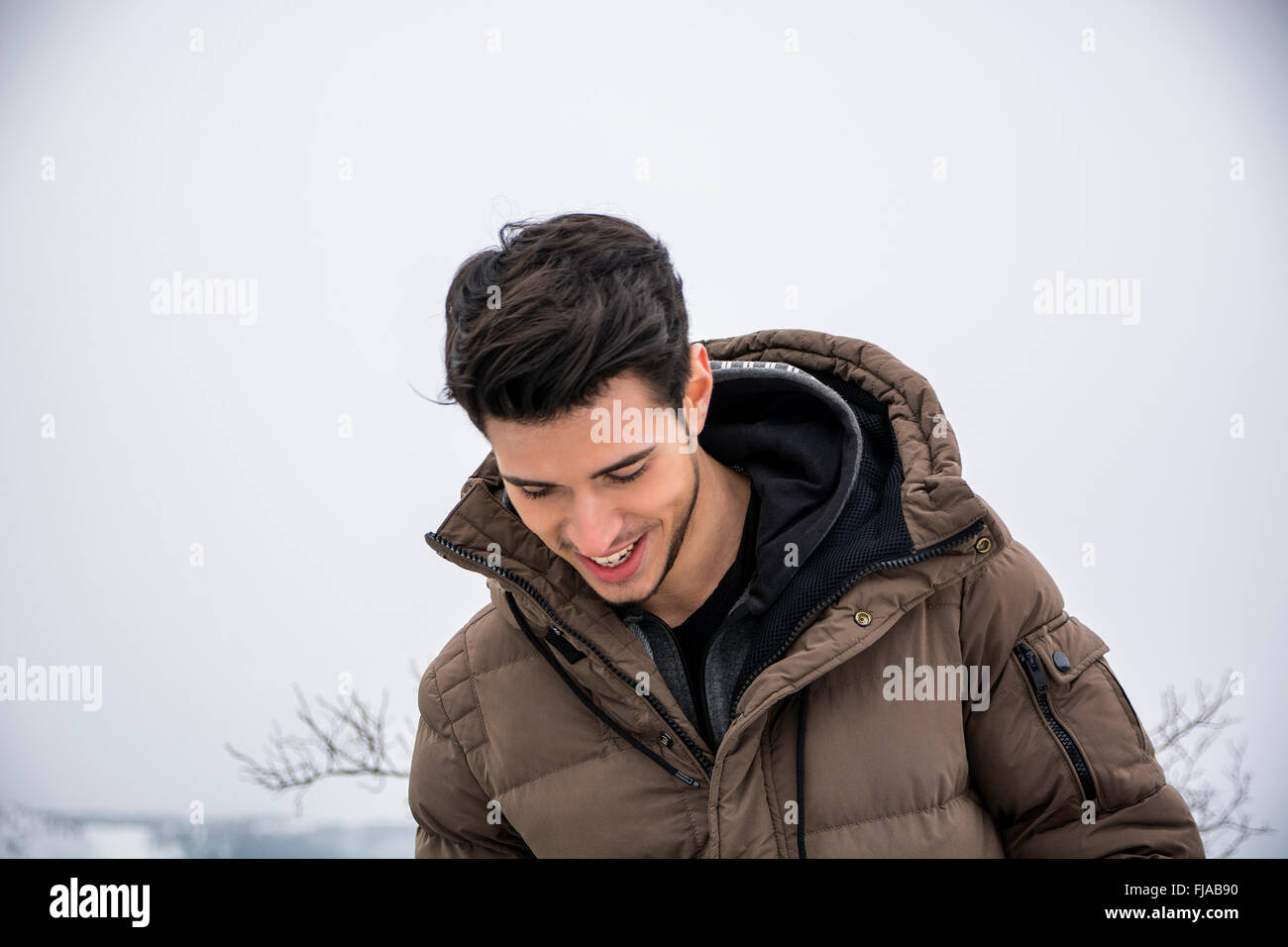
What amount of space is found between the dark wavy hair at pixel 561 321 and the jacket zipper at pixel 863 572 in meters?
0.35

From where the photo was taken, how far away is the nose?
4.37ft

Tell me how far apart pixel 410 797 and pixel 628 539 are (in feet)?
1.99

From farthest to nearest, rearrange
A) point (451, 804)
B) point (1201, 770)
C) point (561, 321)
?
point (1201, 770) < point (451, 804) < point (561, 321)

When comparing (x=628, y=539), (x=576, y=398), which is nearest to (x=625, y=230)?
(x=576, y=398)

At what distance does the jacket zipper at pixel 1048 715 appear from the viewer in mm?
1316

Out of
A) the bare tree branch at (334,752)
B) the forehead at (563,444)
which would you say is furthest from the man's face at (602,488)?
the bare tree branch at (334,752)

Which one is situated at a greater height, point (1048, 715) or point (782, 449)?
point (782, 449)

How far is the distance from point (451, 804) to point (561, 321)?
0.78 meters

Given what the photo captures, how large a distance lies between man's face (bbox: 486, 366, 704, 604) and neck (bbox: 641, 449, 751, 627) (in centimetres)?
7

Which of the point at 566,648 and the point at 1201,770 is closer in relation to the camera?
the point at 566,648

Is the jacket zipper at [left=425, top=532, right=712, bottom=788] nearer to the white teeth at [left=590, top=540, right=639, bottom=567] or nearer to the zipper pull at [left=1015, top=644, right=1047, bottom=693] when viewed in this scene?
the white teeth at [left=590, top=540, right=639, bottom=567]

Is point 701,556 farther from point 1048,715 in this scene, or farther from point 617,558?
point 1048,715

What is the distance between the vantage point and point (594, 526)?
4.38 feet

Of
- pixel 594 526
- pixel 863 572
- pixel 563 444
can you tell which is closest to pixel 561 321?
pixel 563 444
